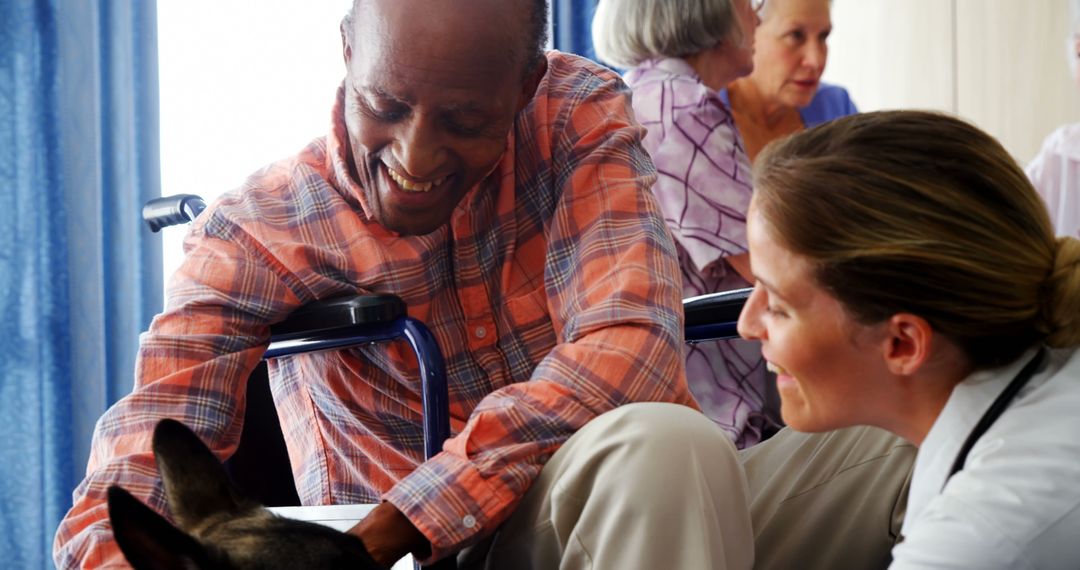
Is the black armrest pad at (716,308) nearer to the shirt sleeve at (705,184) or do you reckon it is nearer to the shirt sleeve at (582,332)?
the shirt sleeve at (582,332)

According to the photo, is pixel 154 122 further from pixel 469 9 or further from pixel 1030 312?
pixel 1030 312

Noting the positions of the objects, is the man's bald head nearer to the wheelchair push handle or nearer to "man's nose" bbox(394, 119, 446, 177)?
"man's nose" bbox(394, 119, 446, 177)

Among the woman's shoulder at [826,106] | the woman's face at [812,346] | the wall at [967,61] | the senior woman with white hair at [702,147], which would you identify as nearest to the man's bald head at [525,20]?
the woman's face at [812,346]

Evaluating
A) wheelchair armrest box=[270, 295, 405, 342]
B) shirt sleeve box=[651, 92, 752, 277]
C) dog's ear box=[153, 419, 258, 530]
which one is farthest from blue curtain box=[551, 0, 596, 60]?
dog's ear box=[153, 419, 258, 530]

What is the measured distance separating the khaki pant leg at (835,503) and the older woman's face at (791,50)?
1300 millimetres

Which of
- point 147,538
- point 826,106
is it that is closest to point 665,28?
point 826,106

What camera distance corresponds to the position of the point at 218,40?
123 inches

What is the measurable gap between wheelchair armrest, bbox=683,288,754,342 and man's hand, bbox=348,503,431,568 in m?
0.58

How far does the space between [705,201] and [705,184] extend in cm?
4

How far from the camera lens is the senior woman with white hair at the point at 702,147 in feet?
6.77

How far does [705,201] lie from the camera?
2229mm

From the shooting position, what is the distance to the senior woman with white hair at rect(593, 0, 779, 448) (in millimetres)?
2062

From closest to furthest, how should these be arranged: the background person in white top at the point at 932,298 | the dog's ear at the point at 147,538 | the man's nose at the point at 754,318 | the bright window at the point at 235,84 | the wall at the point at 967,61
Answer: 1. the dog's ear at the point at 147,538
2. the background person in white top at the point at 932,298
3. the man's nose at the point at 754,318
4. the bright window at the point at 235,84
5. the wall at the point at 967,61

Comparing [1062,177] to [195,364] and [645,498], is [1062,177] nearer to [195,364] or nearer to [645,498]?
[645,498]
